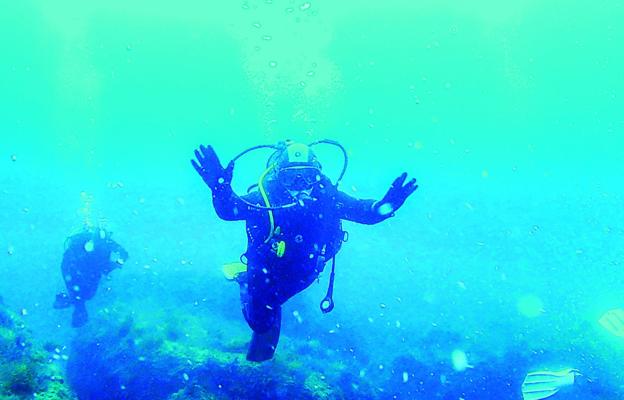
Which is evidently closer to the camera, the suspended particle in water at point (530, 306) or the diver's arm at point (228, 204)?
the diver's arm at point (228, 204)

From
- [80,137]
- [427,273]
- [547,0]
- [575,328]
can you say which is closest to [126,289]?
[427,273]

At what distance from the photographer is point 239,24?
66688mm

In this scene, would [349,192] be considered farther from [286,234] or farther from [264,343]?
[286,234]

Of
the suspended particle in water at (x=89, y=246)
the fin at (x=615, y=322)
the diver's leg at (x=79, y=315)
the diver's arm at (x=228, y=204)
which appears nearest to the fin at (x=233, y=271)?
the diver's arm at (x=228, y=204)

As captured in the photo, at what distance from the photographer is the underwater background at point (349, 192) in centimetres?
878

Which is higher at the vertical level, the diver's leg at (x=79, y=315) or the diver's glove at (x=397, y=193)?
the diver's glove at (x=397, y=193)

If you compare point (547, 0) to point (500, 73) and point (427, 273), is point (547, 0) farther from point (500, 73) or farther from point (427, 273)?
point (427, 273)

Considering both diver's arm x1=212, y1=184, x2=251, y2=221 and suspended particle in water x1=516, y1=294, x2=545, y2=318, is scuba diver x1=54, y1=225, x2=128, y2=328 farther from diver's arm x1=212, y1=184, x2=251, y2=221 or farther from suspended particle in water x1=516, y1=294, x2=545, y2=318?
suspended particle in water x1=516, y1=294, x2=545, y2=318

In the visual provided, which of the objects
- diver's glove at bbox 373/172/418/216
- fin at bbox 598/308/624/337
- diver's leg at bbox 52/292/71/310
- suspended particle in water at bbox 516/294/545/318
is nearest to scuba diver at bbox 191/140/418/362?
diver's glove at bbox 373/172/418/216

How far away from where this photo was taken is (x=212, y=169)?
376cm

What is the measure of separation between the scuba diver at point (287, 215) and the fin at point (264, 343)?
0.34 m

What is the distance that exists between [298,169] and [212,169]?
0.90 meters

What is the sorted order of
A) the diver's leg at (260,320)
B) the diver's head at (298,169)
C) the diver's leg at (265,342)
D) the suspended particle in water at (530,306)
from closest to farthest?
1. the diver's head at (298,169)
2. the diver's leg at (260,320)
3. the diver's leg at (265,342)
4. the suspended particle in water at (530,306)

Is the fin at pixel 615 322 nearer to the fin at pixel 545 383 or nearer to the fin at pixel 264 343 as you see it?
the fin at pixel 545 383
